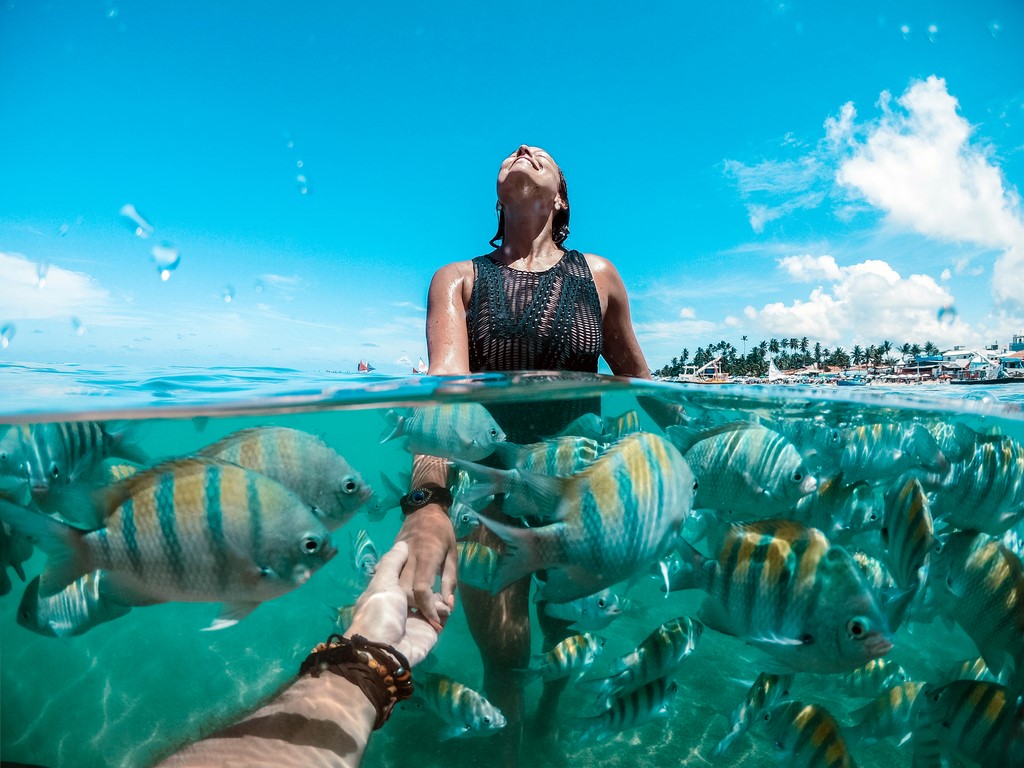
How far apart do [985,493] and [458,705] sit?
3345 mm

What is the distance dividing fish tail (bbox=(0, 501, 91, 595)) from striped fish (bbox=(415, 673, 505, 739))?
6.80ft

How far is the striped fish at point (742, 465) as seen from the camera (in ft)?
9.27

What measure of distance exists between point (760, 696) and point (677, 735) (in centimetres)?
276

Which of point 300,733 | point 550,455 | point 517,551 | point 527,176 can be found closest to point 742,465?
point 550,455

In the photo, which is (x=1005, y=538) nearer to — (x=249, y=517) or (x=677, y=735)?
(x=677, y=735)

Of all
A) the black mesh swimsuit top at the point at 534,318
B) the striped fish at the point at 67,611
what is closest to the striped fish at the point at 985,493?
the black mesh swimsuit top at the point at 534,318

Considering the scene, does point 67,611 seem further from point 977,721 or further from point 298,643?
point 298,643

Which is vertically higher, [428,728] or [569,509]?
[569,509]

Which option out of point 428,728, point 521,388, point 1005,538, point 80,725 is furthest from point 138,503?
point 80,725

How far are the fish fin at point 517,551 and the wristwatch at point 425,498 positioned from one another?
46.5 inches

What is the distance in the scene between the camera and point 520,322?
13.5ft

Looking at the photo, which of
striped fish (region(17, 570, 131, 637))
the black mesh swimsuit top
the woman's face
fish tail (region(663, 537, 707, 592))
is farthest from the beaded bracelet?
the woman's face

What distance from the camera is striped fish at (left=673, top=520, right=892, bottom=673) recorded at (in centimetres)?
211

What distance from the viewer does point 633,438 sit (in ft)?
7.32
